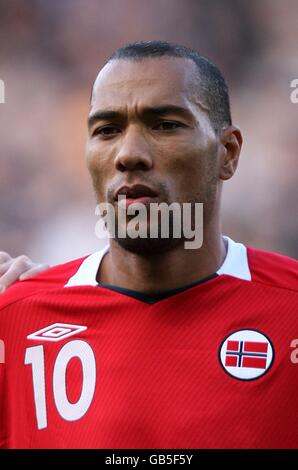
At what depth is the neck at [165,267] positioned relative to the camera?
87.7 inches

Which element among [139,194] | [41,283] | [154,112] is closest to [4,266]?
[41,283]

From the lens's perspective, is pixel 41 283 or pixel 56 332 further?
pixel 41 283

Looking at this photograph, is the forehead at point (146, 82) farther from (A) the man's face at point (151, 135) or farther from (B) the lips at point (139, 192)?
(B) the lips at point (139, 192)

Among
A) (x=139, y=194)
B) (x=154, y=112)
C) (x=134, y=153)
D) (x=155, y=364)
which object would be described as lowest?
(x=155, y=364)

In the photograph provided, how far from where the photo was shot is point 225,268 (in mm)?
2291

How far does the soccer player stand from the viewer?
→ 2.02m

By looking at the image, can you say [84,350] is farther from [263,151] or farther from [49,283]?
[263,151]

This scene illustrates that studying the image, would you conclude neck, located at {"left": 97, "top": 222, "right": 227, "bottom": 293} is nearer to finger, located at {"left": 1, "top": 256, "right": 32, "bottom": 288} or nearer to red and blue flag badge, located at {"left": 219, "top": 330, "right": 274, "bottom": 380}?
red and blue flag badge, located at {"left": 219, "top": 330, "right": 274, "bottom": 380}

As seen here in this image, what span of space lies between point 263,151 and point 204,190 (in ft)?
10.6

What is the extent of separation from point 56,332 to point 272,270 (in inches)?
26.7

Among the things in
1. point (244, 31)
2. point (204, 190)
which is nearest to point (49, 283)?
point (204, 190)

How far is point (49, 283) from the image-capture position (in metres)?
2.40

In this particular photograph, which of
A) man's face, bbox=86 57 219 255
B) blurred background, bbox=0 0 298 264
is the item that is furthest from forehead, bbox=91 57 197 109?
blurred background, bbox=0 0 298 264

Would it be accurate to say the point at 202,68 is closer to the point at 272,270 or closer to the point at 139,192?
the point at 139,192
